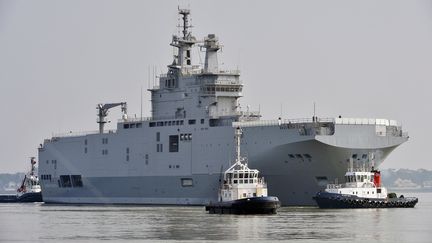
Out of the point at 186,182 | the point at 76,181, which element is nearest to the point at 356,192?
the point at 186,182

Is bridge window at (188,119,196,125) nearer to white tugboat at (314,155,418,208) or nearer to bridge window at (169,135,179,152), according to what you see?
bridge window at (169,135,179,152)

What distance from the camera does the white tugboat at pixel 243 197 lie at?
230 feet

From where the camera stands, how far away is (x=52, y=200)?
105125 mm

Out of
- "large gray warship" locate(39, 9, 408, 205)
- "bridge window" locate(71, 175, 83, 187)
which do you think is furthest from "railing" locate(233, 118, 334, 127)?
"bridge window" locate(71, 175, 83, 187)

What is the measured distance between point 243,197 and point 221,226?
1154 centimetres

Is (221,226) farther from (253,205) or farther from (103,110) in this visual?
(103,110)

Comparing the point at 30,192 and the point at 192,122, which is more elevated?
the point at 192,122

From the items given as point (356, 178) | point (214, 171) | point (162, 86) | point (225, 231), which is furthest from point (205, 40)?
point (225, 231)

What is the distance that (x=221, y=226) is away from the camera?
60.2 m

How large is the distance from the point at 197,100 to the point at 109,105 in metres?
14.4

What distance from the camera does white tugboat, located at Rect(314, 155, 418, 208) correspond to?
260 feet

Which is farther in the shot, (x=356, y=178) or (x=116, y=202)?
(x=116, y=202)

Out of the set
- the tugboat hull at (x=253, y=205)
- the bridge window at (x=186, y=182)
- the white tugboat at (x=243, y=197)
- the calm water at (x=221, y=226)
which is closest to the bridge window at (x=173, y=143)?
the bridge window at (x=186, y=182)

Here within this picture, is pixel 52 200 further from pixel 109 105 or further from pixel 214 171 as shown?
pixel 214 171
